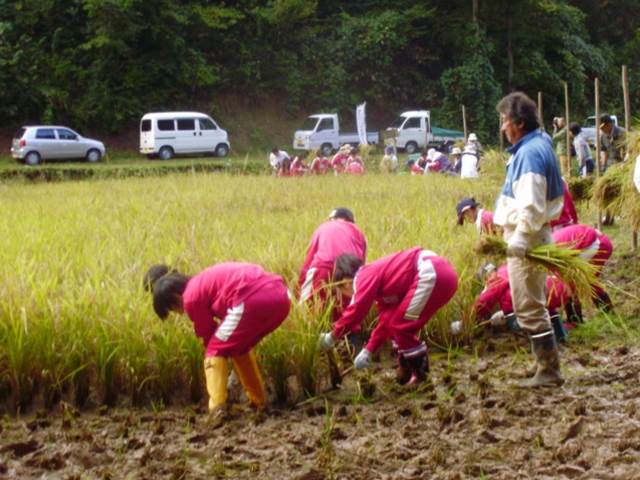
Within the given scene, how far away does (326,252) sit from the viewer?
522 cm

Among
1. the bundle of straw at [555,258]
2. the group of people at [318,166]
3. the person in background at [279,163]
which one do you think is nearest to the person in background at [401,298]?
the bundle of straw at [555,258]

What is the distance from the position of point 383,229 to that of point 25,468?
14.3ft

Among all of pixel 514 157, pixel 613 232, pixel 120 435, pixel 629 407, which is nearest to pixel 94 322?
pixel 120 435

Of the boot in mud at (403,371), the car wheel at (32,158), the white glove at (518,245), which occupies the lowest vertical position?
the boot in mud at (403,371)

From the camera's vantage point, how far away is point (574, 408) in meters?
4.05

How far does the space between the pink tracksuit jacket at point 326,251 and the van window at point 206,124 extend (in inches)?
763

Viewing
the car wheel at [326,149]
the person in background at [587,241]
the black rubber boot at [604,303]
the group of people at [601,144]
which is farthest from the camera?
the car wheel at [326,149]

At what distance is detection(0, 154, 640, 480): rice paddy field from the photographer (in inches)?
137

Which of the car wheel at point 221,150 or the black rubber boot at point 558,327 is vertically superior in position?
the car wheel at point 221,150

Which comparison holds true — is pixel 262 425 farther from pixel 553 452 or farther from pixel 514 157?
pixel 514 157

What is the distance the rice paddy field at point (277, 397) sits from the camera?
349 centimetres

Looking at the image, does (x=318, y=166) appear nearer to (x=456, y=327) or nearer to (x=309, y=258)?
(x=309, y=258)

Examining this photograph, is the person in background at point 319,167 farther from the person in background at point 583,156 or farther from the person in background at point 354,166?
the person in background at point 583,156

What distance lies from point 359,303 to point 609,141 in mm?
6715
